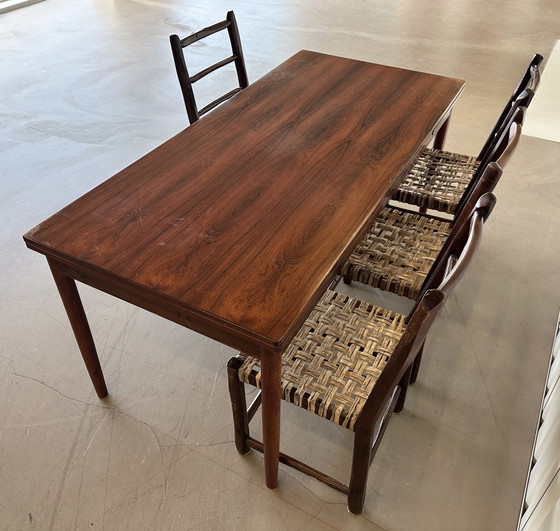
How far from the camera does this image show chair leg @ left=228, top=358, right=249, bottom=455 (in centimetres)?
142

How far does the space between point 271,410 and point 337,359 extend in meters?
0.23

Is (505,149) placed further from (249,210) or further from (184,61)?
(184,61)

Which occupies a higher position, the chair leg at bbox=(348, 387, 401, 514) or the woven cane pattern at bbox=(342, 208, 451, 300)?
the woven cane pattern at bbox=(342, 208, 451, 300)

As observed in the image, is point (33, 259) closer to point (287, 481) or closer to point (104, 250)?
point (104, 250)

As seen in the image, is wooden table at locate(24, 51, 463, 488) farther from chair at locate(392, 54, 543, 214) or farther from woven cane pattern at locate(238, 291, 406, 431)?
chair at locate(392, 54, 543, 214)

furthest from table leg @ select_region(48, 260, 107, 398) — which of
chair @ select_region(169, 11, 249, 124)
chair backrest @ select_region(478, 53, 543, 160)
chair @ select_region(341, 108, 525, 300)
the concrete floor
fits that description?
chair backrest @ select_region(478, 53, 543, 160)

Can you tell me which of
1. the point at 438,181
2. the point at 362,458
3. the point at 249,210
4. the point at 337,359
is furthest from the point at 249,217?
the point at 438,181

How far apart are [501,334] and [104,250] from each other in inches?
60.4

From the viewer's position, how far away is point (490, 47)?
4840 millimetres

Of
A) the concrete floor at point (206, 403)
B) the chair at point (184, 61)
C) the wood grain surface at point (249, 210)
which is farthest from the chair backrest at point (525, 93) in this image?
the chair at point (184, 61)

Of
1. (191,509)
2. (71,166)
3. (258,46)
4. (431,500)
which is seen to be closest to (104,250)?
(191,509)

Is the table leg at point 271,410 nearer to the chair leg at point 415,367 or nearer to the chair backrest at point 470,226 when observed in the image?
the chair backrest at point 470,226

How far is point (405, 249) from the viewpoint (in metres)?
1.78

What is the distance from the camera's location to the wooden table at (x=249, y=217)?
1207 millimetres
